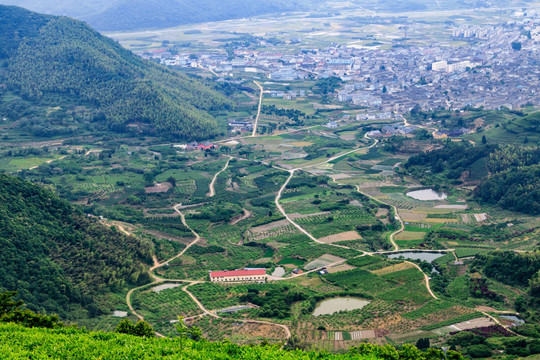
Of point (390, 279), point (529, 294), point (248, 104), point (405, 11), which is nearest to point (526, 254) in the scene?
point (529, 294)

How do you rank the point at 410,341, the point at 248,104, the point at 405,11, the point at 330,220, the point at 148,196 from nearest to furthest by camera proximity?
the point at 410,341
the point at 330,220
the point at 148,196
the point at 248,104
the point at 405,11

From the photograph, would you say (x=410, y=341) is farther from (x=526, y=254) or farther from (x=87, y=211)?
(x=87, y=211)

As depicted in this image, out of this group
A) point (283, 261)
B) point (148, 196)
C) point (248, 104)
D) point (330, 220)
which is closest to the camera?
point (283, 261)

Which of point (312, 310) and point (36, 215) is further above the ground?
point (36, 215)

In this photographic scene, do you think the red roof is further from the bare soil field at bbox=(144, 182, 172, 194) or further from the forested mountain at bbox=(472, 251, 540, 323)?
the bare soil field at bbox=(144, 182, 172, 194)

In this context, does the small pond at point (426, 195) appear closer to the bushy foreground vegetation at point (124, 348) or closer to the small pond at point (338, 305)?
the small pond at point (338, 305)

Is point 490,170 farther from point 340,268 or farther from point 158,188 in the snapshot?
point 158,188

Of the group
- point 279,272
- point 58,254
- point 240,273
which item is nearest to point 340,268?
point 279,272

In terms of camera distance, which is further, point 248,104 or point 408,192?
point 248,104
